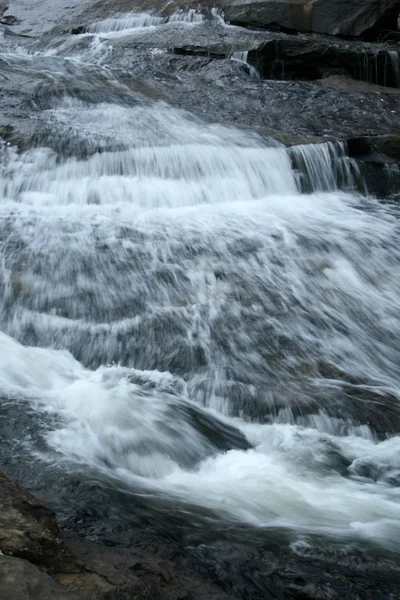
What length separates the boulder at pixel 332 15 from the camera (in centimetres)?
1272

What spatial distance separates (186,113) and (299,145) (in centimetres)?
191

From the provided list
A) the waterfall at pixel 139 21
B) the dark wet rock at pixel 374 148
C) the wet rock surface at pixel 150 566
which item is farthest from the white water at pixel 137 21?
the wet rock surface at pixel 150 566

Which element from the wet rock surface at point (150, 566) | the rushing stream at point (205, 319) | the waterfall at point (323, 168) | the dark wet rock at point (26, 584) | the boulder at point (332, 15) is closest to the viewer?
the dark wet rock at point (26, 584)

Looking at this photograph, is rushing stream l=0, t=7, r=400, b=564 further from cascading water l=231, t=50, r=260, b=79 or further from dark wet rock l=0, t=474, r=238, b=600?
cascading water l=231, t=50, r=260, b=79

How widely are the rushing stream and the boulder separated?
15.4 feet

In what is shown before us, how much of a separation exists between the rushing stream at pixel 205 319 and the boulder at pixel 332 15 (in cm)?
469

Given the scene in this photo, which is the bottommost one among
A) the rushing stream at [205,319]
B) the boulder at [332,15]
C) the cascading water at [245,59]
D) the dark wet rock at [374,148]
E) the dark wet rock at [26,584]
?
the rushing stream at [205,319]

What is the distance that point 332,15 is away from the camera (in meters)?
12.8

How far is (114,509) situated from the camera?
301 cm

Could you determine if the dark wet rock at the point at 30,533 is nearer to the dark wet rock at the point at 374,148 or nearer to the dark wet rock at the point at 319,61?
Answer: the dark wet rock at the point at 374,148

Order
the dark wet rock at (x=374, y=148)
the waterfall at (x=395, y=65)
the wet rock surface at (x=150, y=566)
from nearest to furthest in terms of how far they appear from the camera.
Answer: the wet rock surface at (x=150, y=566)
the dark wet rock at (x=374, y=148)
the waterfall at (x=395, y=65)

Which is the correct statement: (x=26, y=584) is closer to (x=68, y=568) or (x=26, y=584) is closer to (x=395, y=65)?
(x=68, y=568)

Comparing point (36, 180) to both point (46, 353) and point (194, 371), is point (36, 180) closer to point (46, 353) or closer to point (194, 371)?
point (46, 353)

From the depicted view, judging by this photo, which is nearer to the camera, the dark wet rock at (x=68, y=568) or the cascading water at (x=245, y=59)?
the dark wet rock at (x=68, y=568)
